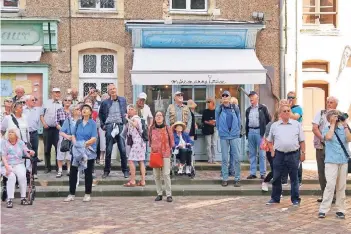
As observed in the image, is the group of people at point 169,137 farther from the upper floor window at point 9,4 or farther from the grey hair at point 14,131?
the upper floor window at point 9,4

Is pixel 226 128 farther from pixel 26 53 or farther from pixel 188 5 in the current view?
pixel 26 53

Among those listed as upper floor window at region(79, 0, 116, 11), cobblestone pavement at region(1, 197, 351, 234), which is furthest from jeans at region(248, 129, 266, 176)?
upper floor window at region(79, 0, 116, 11)

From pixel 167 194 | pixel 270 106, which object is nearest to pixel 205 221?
pixel 167 194

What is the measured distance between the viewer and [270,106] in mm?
15000

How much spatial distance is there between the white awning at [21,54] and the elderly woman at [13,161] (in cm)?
428

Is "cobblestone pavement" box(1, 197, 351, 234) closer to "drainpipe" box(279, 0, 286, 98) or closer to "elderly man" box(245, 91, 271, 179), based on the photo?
"elderly man" box(245, 91, 271, 179)

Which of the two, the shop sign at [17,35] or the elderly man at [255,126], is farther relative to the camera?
the shop sign at [17,35]

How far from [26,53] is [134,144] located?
179 inches

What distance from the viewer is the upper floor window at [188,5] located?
1503cm

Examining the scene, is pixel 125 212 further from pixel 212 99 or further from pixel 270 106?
pixel 270 106

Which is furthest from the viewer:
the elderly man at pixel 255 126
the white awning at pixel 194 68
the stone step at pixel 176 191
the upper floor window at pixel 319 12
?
the upper floor window at pixel 319 12

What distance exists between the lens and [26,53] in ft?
46.5

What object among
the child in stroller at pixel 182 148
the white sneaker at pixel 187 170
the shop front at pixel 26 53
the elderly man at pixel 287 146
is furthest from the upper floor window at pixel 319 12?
the shop front at pixel 26 53

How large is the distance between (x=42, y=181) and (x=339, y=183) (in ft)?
20.0
